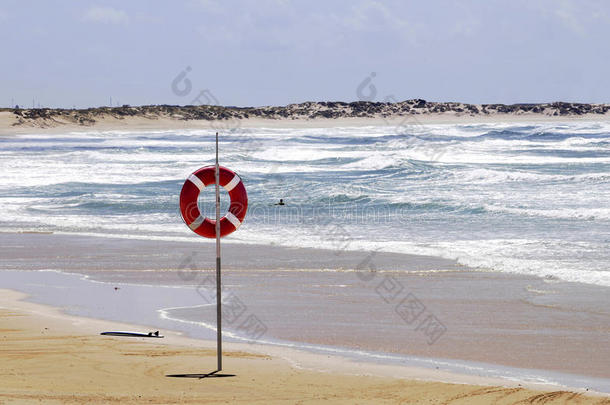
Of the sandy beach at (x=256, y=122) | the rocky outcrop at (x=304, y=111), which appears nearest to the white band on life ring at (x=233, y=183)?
the sandy beach at (x=256, y=122)

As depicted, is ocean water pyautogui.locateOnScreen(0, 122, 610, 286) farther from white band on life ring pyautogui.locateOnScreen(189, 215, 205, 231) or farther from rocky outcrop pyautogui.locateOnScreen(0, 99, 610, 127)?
rocky outcrop pyautogui.locateOnScreen(0, 99, 610, 127)

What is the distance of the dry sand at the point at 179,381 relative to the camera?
19.9 ft

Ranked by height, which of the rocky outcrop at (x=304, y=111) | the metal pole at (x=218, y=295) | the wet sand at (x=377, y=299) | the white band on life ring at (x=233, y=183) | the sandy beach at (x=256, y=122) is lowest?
the sandy beach at (x=256, y=122)

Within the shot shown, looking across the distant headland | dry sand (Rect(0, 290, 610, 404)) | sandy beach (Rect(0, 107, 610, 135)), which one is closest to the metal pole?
dry sand (Rect(0, 290, 610, 404))

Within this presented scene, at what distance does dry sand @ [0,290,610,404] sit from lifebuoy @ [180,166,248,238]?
989 mm

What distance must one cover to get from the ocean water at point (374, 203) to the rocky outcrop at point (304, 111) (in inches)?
2163

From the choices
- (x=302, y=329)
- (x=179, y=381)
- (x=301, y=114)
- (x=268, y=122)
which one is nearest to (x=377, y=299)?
(x=302, y=329)

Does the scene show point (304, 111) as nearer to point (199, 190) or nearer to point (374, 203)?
A: point (374, 203)

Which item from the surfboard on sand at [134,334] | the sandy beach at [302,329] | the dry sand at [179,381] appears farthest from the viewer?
the surfboard on sand at [134,334]

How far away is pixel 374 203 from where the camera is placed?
22.6 meters

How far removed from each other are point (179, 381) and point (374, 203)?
53.6ft

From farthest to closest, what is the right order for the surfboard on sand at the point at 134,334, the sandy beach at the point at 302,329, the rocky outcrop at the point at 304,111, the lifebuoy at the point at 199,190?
the rocky outcrop at the point at 304,111 < the surfboard on sand at the point at 134,334 < the lifebuoy at the point at 199,190 < the sandy beach at the point at 302,329

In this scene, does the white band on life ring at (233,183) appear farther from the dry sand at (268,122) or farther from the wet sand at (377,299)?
the dry sand at (268,122)

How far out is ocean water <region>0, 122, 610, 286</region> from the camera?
566 inches
